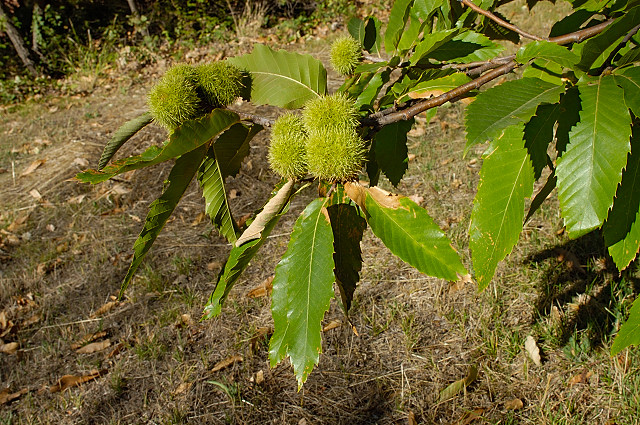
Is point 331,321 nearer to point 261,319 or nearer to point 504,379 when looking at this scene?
→ point 261,319

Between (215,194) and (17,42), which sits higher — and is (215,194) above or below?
above

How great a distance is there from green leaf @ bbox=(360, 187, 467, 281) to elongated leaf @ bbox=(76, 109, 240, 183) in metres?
0.28

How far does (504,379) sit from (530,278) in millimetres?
622

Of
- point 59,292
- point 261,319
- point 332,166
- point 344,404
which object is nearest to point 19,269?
point 59,292

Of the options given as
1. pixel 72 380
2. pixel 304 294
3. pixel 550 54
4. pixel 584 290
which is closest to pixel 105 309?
pixel 72 380

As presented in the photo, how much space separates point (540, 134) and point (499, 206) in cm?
13

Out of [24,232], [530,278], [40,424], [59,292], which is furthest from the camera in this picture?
[24,232]

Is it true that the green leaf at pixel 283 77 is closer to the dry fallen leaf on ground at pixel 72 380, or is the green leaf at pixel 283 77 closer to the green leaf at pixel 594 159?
the green leaf at pixel 594 159

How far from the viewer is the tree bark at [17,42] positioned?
6.55 metres

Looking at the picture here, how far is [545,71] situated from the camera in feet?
2.79

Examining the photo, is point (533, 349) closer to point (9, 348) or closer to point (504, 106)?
point (504, 106)

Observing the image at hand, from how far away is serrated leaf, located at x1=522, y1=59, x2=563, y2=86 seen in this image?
0.84m

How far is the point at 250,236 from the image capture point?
2.58 feet

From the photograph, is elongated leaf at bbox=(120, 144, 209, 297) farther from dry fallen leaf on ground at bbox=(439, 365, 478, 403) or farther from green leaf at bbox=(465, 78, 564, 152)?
dry fallen leaf on ground at bbox=(439, 365, 478, 403)
